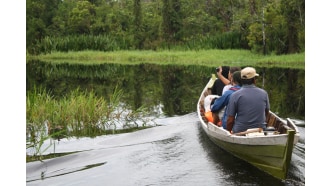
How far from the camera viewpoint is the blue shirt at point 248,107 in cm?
531

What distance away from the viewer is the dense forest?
14609 millimetres

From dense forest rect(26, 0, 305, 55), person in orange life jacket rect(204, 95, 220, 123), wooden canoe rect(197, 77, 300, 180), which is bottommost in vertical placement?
wooden canoe rect(197, 77, 300, 180)

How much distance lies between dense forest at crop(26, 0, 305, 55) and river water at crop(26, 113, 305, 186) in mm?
6308

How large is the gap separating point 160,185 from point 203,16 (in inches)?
759

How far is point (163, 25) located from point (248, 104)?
63.0 feet

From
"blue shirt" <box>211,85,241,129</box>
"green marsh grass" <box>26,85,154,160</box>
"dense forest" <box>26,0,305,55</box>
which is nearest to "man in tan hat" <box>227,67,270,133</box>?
"blue shirt" <box>211,85,241,129</box>

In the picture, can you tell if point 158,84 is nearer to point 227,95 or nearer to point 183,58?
point 183,58

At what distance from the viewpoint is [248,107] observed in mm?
5340

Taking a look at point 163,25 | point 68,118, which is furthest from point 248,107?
point 163,25

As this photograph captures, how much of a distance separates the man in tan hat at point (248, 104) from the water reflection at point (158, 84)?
3.11 meters

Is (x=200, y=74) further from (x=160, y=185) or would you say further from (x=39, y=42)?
(x=160, y=185)

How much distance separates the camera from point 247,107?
5.34 m

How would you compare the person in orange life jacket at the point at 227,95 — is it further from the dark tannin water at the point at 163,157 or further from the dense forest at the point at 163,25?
the dense forest at the point at 163,25

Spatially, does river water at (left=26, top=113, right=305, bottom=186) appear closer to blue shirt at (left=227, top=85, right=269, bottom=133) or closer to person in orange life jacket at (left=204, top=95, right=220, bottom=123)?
person in orange life jacket at (left=204, top=95, right=220, bottom=123)
